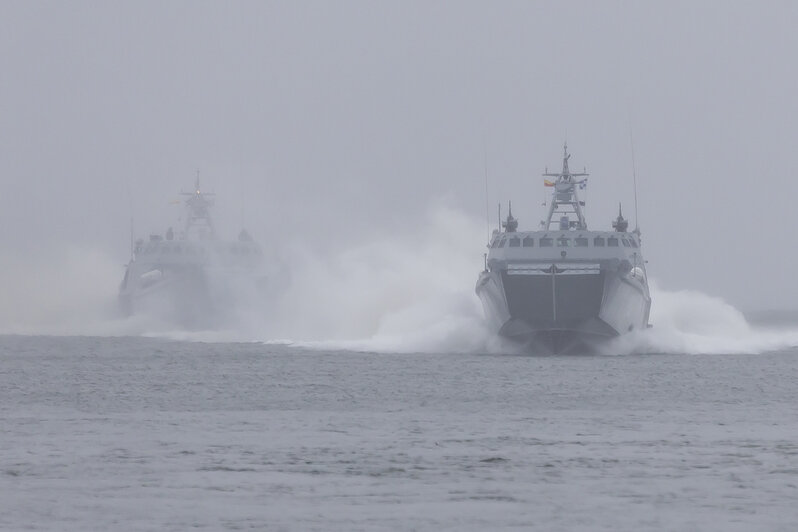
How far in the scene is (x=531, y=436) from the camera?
28922 millimetres

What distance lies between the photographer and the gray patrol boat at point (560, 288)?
5412cm

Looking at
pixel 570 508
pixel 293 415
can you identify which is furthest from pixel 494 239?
pixel 570 508

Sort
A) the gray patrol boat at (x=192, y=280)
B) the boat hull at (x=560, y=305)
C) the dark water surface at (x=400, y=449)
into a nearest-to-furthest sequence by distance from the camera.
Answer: the dark water surface at (x=400, y=449) < the boat hull at (x=560, y=305) < the gray patrol boat at (x=192, y=280)

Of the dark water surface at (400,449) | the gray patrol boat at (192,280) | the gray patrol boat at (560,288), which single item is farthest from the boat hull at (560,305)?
the gray patrol boat at (192,280)

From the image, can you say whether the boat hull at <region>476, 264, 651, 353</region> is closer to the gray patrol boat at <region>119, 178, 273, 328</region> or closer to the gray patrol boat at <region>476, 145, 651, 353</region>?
the gray patrol boat at <region>476, 145, 651, 353</region>

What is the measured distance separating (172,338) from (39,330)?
1623cm

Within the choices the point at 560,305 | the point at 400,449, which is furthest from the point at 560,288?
the point at 400,449

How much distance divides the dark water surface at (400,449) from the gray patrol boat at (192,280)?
3563 centimetres

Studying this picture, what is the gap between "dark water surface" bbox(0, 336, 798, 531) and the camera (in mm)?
A: 20297

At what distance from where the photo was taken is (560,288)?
5406cm

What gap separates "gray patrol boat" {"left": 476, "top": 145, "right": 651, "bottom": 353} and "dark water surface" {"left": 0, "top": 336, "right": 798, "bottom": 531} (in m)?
6.47

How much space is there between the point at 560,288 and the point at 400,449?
2808 cm

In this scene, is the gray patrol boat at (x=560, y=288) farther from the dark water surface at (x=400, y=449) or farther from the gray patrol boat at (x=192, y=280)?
the gray patrol boat at (x=192, y=280)

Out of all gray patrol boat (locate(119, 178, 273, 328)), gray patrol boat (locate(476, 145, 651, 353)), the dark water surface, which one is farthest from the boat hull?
gray patrol boat (locate(119, 178, 273, 328))
